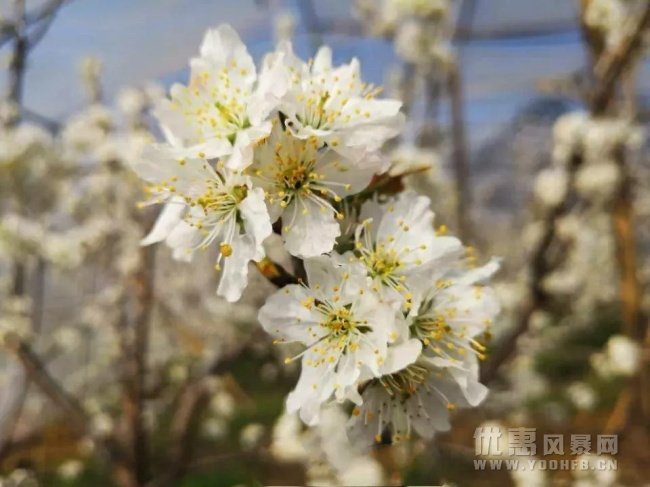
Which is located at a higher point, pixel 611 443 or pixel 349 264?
pixel 349 264

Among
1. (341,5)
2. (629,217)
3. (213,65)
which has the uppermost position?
(341,5)

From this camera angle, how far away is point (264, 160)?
0.49m

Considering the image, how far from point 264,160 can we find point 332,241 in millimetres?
87

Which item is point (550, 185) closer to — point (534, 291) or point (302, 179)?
point (534, 291)

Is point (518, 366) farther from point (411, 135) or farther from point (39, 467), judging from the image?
point (39, 467)

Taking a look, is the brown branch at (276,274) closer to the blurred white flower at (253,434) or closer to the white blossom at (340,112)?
the white blossom at (340,112)

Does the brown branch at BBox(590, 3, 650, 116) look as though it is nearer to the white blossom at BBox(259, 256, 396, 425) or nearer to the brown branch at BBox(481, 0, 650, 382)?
the brown branch at BBox(481, 0, 650, 382)

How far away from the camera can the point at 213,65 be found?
56cm

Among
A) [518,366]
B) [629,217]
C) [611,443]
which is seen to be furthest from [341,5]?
[611,443]

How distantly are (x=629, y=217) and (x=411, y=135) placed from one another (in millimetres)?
980

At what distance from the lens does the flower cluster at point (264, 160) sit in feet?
1.55

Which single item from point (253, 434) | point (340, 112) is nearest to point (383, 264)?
point (340, 112)

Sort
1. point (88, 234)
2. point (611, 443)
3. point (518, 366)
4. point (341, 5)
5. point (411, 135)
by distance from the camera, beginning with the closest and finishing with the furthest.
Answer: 1. point (611, 443)
2. point (88, 234)
3. point (411, 135)
4. point (518, 366)
5. point (341, 5)

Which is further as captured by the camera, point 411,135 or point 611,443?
point 411,135
